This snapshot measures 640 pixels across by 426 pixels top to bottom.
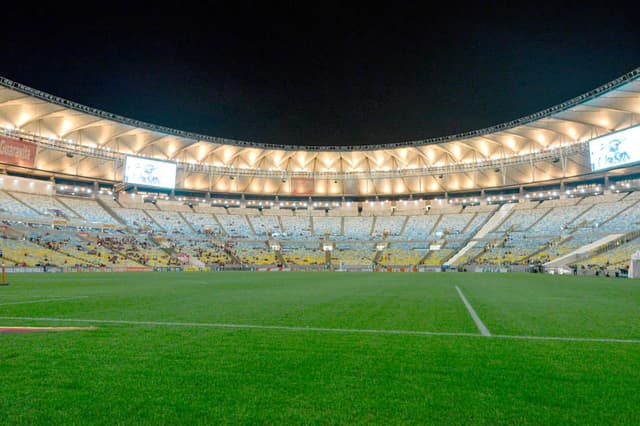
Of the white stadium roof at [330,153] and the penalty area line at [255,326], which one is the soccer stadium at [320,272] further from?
the white stadium roof at [330,153]

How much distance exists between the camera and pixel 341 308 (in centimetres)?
798

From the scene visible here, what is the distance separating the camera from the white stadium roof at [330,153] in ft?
136

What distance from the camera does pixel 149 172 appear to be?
41469 millimetres

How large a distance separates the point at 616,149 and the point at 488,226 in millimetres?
25216

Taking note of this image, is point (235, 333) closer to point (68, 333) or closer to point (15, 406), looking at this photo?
point (68, 333)

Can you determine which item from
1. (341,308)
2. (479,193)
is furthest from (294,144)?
(341,308)

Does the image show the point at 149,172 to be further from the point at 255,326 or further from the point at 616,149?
the point at 616,149

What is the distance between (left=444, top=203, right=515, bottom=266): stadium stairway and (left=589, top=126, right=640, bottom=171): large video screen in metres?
20.6

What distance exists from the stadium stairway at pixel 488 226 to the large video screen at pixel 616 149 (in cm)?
2061

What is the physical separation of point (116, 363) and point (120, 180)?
59.0 meters

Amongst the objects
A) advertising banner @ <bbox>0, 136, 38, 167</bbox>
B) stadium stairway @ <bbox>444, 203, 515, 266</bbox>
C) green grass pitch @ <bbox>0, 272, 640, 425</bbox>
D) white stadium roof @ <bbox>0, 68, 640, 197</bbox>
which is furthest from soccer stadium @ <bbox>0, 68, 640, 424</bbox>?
stadium stairway @ <bbox>444, 203, 515, 266</bbox>

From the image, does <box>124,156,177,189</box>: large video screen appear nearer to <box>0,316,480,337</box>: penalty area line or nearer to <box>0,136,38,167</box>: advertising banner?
<box>0,136,38,167</box>: advertising banner

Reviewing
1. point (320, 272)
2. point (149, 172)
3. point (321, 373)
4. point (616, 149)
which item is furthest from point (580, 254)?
point (149, 172)

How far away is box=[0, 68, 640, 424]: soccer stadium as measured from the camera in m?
2.62
